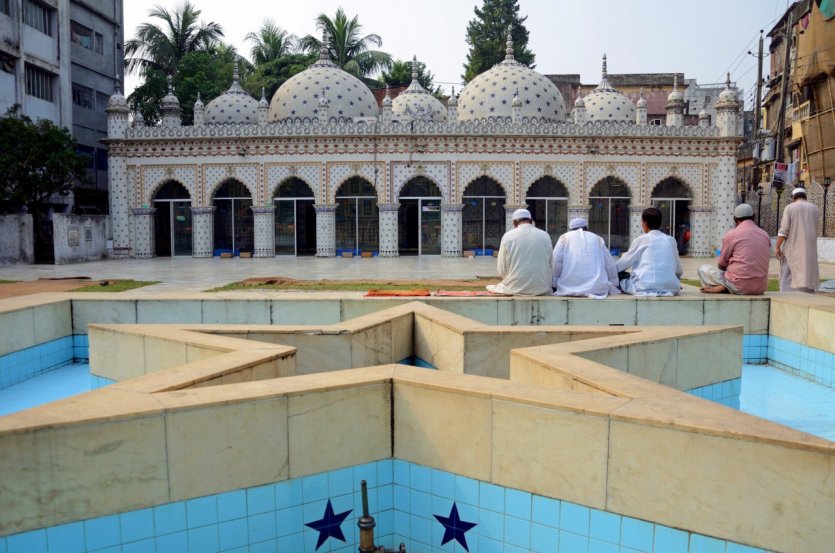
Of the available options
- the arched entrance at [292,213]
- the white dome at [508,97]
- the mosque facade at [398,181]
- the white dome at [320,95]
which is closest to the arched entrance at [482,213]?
the mosque facade at [398,181]

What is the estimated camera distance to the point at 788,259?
8758 millimetres

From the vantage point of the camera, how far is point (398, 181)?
23938 millimetres

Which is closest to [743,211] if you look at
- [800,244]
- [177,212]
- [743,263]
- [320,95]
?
[743,263]

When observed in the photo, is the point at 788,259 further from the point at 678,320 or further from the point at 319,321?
the point at 319,321

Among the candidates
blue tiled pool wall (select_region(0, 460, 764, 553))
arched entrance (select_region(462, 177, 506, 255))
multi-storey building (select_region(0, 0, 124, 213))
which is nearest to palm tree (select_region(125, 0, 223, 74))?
multi-storey building (select_region(0, 0, 124, 213))

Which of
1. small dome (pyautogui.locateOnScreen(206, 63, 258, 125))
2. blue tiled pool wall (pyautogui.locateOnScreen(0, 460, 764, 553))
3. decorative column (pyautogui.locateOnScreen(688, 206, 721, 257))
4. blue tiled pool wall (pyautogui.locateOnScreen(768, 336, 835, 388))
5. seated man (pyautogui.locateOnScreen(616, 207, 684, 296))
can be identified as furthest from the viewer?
small dome (pyautogui.locateOnScreen(206, 63, 258, 125))

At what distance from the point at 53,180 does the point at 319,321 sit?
60.2ft

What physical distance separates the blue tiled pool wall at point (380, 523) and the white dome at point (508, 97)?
23461 millimetres

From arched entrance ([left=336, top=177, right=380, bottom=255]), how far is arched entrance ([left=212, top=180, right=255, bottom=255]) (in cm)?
328

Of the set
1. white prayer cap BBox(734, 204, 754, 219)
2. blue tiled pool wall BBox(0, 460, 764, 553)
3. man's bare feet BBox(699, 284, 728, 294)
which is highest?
white prayer cap BBox(734, 204, 754, 219)

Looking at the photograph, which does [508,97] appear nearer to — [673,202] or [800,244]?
[673,202]

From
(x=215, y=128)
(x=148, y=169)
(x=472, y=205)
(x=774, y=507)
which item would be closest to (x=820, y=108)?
(x=472, y=205)

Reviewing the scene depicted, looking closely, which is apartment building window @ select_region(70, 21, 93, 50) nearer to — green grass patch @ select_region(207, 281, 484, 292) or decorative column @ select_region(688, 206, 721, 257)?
green grass patch @ select_region(207, 281, 484, 292)

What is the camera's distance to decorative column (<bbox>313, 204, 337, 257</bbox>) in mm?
23900
